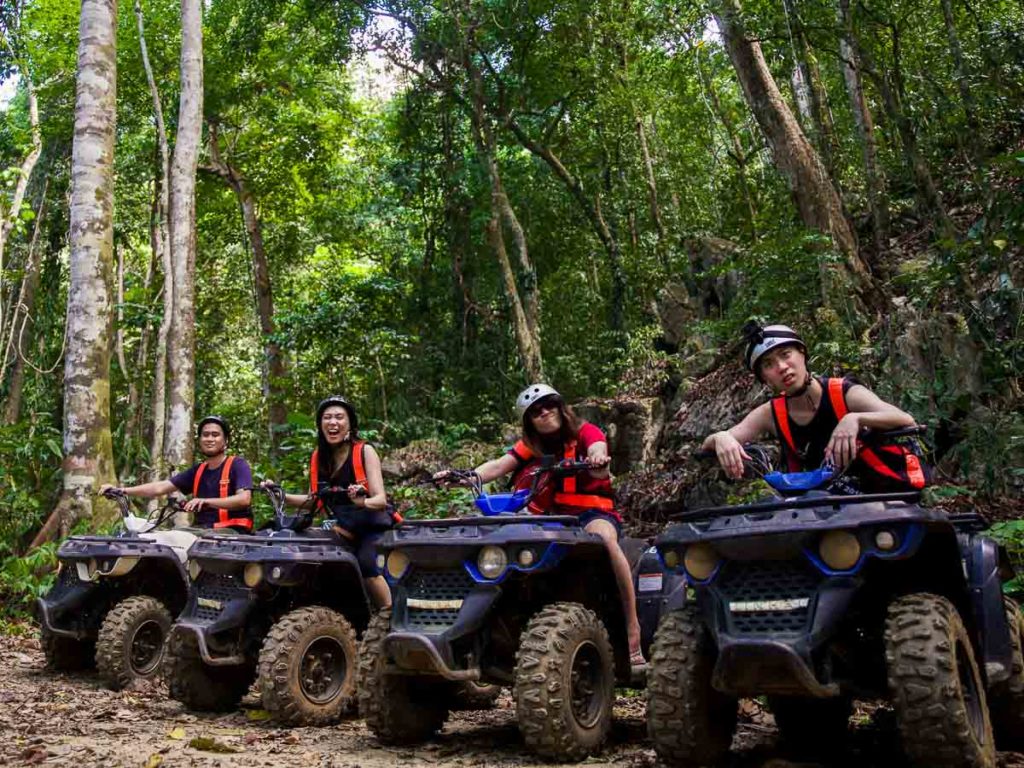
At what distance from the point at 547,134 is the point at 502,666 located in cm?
1628

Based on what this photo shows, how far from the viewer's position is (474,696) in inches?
228

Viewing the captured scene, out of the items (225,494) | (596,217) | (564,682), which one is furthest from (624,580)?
(596,217)

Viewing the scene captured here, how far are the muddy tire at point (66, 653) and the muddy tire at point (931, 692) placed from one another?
6228mm

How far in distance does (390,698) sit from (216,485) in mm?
3299

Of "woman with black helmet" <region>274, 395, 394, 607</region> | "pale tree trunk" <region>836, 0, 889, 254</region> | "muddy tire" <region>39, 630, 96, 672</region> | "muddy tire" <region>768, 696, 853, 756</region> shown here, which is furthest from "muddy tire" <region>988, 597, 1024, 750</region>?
"pale tree trunk" <region>836, 0, 889, 254</region>

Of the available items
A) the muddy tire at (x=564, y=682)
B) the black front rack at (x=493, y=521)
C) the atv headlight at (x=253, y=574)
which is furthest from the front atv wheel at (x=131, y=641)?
the muddy tire at (x=564, y=682)

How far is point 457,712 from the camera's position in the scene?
6.00 metres

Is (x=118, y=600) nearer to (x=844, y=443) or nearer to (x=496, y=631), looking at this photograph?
(x=496, y=631)

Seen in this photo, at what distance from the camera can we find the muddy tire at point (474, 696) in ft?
17.1

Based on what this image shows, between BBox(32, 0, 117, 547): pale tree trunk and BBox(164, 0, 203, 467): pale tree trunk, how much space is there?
113 cm

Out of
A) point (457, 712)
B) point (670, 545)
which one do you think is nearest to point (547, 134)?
point (457, 712)

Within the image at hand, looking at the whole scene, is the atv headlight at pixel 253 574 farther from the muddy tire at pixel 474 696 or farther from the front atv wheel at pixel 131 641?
the front atv wheel at pixel 131 641

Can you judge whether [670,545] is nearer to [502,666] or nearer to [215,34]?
[502,666]

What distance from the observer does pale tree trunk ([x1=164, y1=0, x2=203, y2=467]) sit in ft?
40.1
